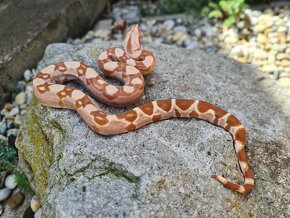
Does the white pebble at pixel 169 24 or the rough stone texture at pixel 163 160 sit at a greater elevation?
the rough stone texture at pixel 163 160

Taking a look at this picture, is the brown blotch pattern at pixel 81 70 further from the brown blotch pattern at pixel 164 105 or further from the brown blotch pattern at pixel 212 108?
the brown blotch pattern at pixel 212 108

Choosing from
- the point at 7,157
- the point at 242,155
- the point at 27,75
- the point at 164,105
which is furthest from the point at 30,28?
the point at 242,155

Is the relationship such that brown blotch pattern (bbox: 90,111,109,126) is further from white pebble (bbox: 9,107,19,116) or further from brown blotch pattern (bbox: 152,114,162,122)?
white pebble (bbox: 9,107,19,116)

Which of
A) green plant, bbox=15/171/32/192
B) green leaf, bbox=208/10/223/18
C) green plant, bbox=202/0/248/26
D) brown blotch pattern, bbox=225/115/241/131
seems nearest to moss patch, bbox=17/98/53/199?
green plant, bbox=15/171/32/192

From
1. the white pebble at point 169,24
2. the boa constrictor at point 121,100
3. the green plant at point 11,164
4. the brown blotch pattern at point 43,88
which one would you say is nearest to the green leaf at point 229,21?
the white pebble at point 169,24

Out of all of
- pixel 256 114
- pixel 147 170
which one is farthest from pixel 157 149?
pixel 256 114

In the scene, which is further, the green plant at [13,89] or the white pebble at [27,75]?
the white pebble at [27,75]
